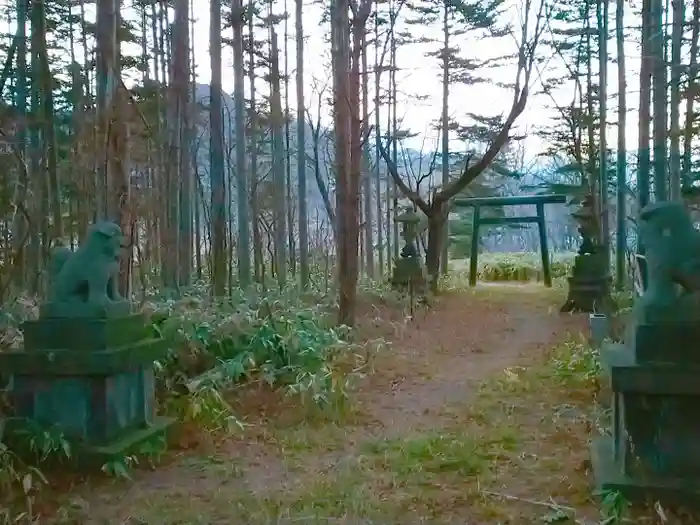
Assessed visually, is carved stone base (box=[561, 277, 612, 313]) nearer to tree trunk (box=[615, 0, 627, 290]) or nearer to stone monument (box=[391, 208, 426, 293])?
tree trunk (box=[615, 0, 627, 290])

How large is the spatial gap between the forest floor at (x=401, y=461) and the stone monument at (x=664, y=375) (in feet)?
0.72

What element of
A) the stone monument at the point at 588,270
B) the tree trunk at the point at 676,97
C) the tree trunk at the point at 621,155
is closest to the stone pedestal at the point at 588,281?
the stone monument at the point at 588,270

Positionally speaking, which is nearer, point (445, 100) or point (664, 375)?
point (664, 375)

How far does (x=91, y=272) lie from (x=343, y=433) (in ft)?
5.33

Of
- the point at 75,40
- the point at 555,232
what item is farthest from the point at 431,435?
the point at 555,232

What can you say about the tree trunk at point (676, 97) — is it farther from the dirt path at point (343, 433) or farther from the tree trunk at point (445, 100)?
the tree trunk at point (445, 100)

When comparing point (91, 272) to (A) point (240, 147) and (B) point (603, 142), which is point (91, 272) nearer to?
(A) point (240, 147)

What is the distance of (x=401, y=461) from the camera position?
10.2ft

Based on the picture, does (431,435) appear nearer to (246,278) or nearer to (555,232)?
(246,278)

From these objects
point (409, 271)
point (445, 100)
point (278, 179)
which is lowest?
point (409, 271)

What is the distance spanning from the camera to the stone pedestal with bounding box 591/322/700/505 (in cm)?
239

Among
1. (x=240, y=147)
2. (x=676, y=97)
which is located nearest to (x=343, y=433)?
(x=676, y=97)

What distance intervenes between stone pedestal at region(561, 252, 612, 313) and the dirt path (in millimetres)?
428

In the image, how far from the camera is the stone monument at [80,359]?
3070 mm
